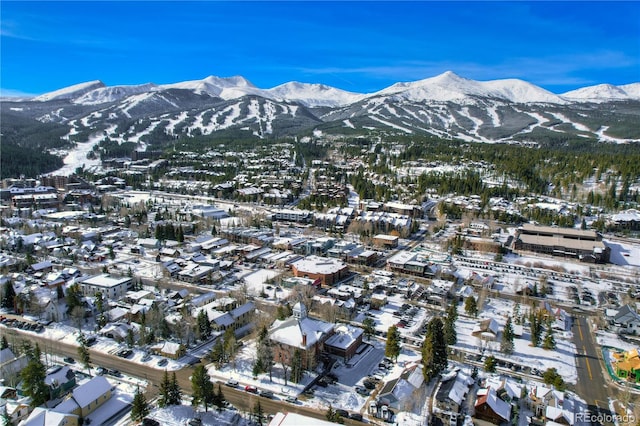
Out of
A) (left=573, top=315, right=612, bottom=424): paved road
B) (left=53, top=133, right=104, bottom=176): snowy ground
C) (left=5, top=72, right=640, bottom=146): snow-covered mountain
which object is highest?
(left=5, top=72, right=640, bottom=146): snow-covered mountain

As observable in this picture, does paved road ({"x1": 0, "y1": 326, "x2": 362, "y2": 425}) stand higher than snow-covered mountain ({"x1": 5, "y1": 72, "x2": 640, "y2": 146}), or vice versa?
snow-covered mountain ({"x1": 5, "y1": 72, "x2": 640, "y2": 146})

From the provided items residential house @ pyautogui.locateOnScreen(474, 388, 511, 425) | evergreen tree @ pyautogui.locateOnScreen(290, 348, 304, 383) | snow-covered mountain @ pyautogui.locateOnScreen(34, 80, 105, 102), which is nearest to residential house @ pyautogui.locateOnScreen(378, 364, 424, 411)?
residential house @ pyautogui.locateOnScreen(474, 388, 511, 425)

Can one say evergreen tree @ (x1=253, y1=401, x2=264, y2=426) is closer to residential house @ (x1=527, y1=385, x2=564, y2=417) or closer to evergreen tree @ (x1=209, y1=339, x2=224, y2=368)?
evergreen tree @ (x1=209, y1=339, x2=224, y2=368)

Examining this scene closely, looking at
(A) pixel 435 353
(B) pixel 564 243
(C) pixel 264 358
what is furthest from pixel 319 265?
(B) pixel 564 243

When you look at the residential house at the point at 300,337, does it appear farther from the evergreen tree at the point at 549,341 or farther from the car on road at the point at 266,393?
the evergreen tree at the point at 549,341

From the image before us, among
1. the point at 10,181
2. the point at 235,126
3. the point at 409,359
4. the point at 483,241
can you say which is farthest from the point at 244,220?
the point at 235,126

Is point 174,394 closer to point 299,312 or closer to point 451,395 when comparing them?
point 299,312
